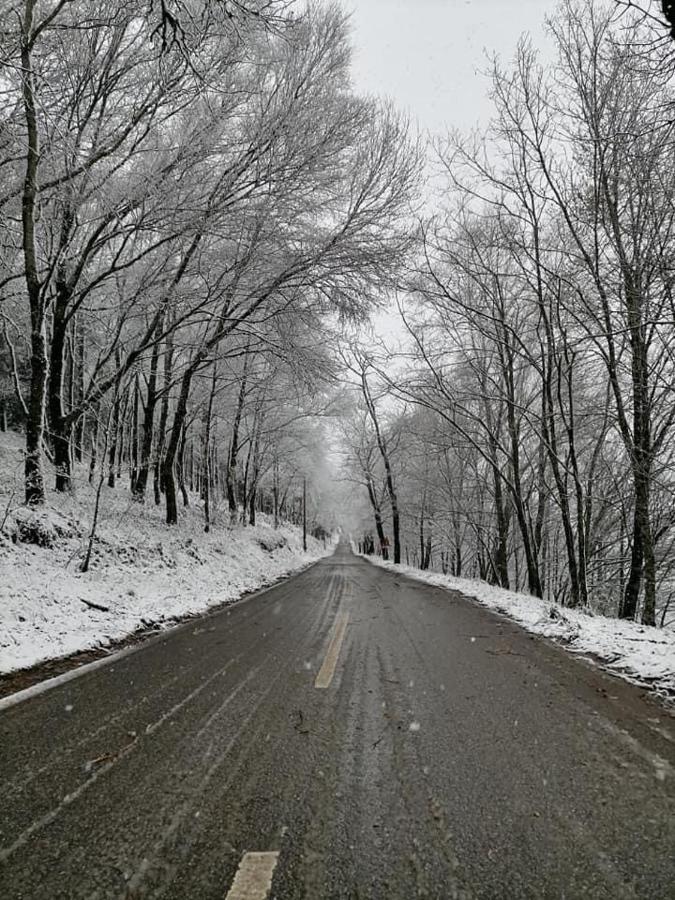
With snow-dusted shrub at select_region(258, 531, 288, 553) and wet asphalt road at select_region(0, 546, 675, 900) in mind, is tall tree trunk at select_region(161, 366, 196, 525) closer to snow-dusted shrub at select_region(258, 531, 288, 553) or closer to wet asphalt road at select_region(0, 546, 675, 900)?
snow-dusted shrub at select_region(258, 531, 288, 553)

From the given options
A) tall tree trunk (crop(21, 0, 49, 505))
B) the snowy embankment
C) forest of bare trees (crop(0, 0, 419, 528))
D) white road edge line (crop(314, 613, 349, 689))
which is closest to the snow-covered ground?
tall tree trunk (crop(21, 0, 49, 505))

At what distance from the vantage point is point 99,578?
7.84 meters

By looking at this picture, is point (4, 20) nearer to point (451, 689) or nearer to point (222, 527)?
point (451, 689)

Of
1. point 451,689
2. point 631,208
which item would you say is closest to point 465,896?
point 451,689

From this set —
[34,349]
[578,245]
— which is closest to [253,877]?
[34,349]

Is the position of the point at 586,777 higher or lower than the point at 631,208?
lower

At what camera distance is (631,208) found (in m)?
8.66

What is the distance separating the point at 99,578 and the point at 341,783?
22.6 ft

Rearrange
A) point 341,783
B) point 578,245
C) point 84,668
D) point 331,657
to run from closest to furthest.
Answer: point 341,783 → point 84,668 → point 331,657 → point 578,245

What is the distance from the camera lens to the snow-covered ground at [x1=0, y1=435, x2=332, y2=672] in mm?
5445

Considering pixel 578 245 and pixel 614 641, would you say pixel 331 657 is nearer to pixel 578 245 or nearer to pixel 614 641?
pixel 614 641

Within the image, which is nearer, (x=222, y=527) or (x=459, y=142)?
(x=459, y=142)

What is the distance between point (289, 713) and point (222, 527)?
669 inches

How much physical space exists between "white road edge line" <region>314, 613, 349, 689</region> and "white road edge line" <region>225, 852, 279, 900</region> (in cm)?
207
